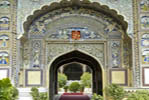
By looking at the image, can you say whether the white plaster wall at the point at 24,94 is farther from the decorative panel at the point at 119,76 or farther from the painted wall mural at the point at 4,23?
the decorative panel at the point at 119,76

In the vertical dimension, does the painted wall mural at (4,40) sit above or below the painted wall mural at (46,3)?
below

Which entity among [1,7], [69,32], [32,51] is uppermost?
[1,7]

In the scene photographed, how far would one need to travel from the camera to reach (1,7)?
1115cm

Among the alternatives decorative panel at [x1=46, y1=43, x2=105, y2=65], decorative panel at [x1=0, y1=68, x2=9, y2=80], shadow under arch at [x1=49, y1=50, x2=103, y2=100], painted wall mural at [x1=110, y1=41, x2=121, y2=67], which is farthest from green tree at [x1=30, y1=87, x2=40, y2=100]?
painted wall mural at [x1=110, y1=41, x2=121, y2=67]

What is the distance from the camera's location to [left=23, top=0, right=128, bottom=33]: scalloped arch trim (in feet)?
37.8

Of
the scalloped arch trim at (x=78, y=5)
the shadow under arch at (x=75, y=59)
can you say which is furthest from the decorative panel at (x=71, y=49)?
the scalloped arch trim at (x=78, y=5)

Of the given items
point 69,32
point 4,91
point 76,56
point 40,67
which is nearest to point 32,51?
point 40,67

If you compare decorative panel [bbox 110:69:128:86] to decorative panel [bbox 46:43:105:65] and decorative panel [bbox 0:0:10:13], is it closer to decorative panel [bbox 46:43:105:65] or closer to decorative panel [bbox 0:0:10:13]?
decorative panel [bbox 46:43:105:65]

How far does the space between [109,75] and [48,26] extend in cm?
366

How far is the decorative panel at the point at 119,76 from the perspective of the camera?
39.4 feet

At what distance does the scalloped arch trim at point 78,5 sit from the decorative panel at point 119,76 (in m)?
1.96

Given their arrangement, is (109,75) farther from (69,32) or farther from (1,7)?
(1,7)

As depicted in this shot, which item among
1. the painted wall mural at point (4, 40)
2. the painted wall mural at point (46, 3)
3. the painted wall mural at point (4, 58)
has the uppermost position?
the painted wall mural at point (46, 3)

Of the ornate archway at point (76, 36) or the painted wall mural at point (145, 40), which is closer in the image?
the painted wall mural at point (145, 40)
